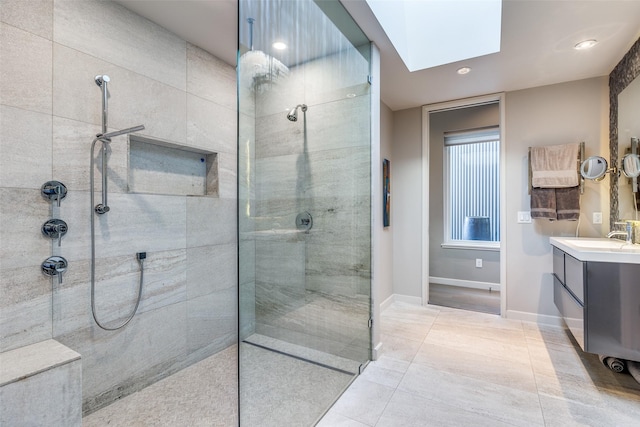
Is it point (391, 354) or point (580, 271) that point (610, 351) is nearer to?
point (580, 271)

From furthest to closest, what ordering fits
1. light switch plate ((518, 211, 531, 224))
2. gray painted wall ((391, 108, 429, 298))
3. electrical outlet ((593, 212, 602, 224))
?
gray painted wall ((391, 108, 429, 298)), light switch plate ((518, 211, 531, 224)), electrical outlet ((593, 212, 602, 224))

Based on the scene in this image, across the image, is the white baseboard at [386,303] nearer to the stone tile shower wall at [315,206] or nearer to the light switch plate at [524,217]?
the stone tile shower wall at [315,206]

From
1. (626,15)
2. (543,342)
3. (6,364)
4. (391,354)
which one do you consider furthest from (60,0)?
(543,342)

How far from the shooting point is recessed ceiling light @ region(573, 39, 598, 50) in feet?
7.64

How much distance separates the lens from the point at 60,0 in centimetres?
165

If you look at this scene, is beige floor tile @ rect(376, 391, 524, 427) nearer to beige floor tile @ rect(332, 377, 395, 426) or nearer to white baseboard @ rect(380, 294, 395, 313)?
beige floor tile @ rect(332, 377, 395, 426)

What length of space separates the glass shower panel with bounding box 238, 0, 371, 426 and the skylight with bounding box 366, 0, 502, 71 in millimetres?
471

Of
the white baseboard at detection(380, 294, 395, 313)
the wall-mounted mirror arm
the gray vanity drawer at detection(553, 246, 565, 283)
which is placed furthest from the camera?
the white baseboard at detection(380, 294, 395, 313)

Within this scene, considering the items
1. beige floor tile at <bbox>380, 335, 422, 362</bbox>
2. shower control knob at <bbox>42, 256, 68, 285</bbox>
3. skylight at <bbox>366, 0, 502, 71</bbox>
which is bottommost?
beige floor tile at <bbox>380, 335, 422, 362</bbox>

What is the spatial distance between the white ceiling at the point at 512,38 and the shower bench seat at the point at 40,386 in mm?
2006

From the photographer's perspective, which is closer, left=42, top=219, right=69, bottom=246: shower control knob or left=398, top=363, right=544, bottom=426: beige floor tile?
left=42, top=219, right=69, bottom=246: shower control knob

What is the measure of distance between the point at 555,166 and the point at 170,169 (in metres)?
3.39

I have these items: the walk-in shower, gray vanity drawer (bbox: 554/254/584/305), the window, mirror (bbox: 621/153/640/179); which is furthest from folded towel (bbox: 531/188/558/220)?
the walk-in shower

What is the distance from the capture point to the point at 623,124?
8.44 feet
